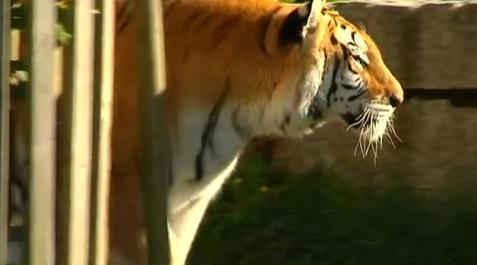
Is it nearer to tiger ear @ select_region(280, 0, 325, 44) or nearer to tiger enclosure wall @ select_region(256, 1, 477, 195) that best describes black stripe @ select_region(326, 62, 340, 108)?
tiger ear @ select_region(280, 0, 325, 44)

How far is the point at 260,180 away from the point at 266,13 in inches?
63.3

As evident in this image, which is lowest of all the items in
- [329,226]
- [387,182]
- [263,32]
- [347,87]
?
[329,226]

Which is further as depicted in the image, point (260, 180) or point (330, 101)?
point (260, 180)

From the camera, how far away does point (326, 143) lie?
7.55 m

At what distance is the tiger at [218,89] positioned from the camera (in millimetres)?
5742

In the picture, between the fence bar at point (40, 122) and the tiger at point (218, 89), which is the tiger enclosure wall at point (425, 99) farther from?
the fence bar at point (40, 122)

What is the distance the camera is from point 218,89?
230 inches

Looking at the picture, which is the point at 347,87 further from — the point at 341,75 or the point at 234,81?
the point at 234,81

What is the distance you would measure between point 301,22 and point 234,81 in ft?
1.09

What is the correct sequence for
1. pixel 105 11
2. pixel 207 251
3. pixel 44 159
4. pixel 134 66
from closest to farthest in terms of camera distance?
pixel 44 159 → pixel 105 11 → pixel 134 66 → pixel 207 251

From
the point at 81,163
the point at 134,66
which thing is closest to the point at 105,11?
the point at 81,163

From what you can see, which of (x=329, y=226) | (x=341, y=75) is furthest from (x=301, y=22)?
(x=329, y=226)

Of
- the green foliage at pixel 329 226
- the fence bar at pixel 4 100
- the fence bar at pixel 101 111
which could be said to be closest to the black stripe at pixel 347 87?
the green foliage at pixel 329 226

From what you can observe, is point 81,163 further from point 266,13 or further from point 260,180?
point 260,180
